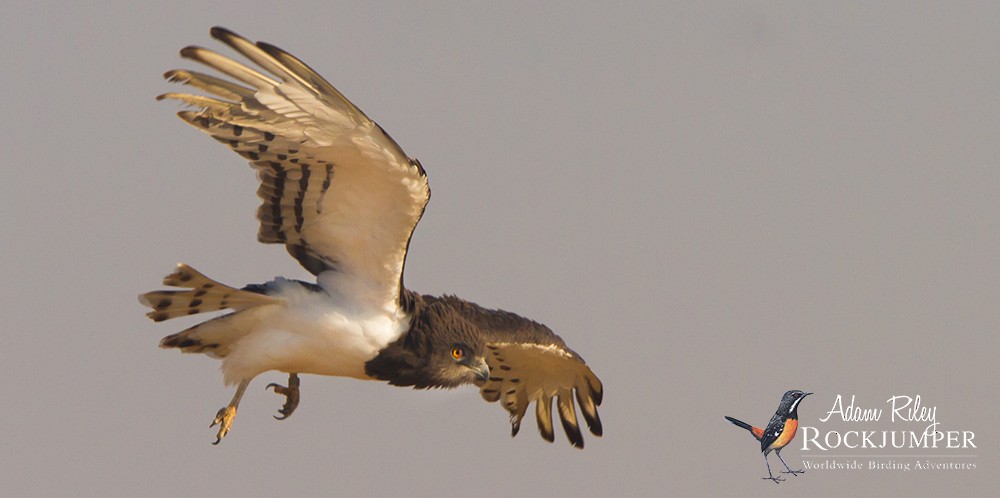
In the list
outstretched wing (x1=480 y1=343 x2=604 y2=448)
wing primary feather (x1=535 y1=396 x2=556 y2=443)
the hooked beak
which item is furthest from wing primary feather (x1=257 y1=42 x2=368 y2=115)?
wing primary feather (x1=535 y1=396 x2=556 y2=443)

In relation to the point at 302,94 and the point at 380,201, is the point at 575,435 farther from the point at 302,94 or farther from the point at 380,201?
the point at 302,94

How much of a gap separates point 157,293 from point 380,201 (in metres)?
2.19

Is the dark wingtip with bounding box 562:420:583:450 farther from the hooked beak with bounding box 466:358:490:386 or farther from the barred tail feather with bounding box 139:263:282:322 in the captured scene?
the barred tail feather with bounding box 139:263:282:322

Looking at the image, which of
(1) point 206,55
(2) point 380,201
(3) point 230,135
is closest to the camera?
(1) point 206,55

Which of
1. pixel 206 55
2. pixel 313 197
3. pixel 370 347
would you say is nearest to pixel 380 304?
pixel 370 347

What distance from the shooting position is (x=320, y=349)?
13.9m

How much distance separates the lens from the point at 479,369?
571 inches

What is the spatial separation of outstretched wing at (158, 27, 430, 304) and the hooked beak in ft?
3.47

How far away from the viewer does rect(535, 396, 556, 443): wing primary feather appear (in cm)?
1747

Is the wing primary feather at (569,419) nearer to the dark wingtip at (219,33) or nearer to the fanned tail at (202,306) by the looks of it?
the fanned tail at (202,306)

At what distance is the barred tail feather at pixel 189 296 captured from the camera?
13.3 m

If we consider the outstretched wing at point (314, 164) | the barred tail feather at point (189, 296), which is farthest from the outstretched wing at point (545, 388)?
the barred tail feather at point (189, 296)

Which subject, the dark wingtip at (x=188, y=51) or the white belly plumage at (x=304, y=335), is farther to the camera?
the white belly plumage at (x=304, y=335)

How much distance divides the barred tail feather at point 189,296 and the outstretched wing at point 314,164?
697mm
